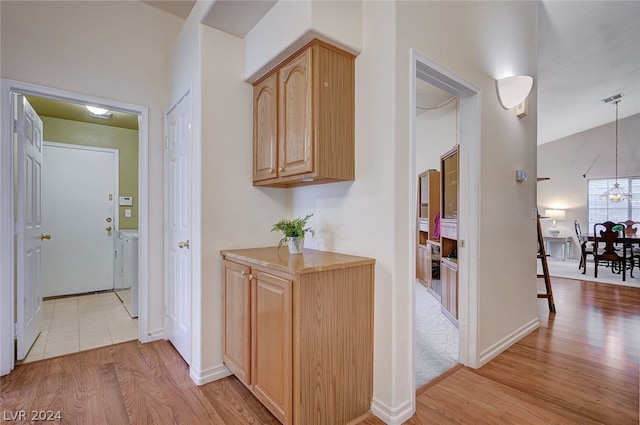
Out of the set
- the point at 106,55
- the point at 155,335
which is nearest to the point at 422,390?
the point at 155,335

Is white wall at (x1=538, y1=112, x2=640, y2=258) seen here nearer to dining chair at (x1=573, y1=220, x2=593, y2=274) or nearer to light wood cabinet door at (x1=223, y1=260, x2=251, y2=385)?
A: dining chair at (x1=573, y1=220, x2=593, y2=274)

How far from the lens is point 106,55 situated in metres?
2.53

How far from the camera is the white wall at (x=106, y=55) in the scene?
2215mm

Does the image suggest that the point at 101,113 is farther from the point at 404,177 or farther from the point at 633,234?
the point at 633,234

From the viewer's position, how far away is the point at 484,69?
2312 millimetres

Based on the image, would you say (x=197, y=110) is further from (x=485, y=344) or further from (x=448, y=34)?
(x=485, y=344)

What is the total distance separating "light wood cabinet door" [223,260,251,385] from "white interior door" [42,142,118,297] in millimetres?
3262

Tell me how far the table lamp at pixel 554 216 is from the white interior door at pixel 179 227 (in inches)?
373

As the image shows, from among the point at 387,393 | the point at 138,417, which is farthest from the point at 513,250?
the point at 138,417

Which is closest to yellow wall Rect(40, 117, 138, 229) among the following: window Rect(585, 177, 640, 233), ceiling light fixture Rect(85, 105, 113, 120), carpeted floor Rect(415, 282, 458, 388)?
ceiling light fixture Rect(85, 105, 113, 120)

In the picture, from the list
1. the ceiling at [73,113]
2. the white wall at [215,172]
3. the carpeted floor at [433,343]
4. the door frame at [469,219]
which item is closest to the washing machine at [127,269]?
the ceiling at [73,113]

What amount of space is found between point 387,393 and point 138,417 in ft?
4.58

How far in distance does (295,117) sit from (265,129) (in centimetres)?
37

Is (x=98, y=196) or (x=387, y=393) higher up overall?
(x=98, y=196)
